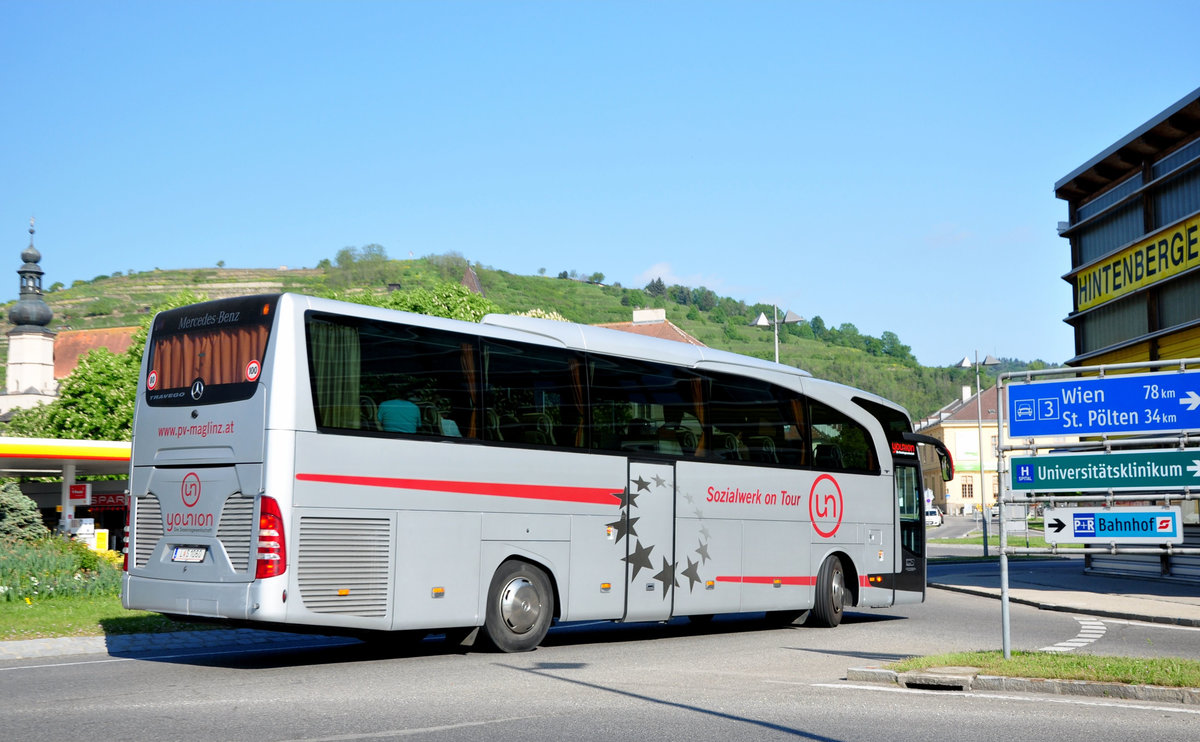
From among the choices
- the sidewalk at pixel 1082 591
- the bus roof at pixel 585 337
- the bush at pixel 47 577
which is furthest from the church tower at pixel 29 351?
the bus roof at pixel 585 337

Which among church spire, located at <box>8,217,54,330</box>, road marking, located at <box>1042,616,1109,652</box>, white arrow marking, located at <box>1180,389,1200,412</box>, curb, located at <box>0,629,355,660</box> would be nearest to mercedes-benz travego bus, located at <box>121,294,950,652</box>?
curb, located at <box>0,629,355,660</box>

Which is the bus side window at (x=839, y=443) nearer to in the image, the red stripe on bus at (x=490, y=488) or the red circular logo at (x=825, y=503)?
the red circular logo at (x=825, y=503)

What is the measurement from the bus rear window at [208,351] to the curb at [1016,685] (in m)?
6.32

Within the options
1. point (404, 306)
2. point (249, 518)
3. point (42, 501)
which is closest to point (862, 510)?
point (249, 518)

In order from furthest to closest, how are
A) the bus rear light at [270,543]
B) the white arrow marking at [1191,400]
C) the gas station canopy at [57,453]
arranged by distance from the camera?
the gas station canopy at [57,453] → the white arrow marking at [1191,400] → the bus rear light at [270,543]

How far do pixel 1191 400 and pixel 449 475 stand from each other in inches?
291

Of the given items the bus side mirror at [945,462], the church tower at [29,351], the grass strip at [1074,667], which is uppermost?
the church tower at [29,351]

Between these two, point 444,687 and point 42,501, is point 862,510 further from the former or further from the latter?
point 42,501

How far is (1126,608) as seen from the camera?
20.7 meters

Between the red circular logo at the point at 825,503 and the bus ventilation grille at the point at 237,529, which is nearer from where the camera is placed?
the bus ventilation grille at the point at 237,529

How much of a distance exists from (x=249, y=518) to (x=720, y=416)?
6.94 metres

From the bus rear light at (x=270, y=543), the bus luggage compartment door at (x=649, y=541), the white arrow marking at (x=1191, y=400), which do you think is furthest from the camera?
the bus luggage compartment door at (x=649, y=541)

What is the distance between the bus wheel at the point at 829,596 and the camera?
17547 mm

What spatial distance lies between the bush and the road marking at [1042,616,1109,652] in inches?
549
